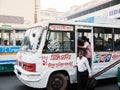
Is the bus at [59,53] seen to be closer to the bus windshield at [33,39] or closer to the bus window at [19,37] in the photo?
the bus windshield at [33,39]

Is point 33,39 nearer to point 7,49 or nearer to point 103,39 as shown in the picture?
point 103,39

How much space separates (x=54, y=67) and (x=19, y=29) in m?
4.45

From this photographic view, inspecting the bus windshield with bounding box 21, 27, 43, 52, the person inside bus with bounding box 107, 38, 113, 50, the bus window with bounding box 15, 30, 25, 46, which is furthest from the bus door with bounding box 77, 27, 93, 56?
the bus window with bounding box 15, 30, 25, 46

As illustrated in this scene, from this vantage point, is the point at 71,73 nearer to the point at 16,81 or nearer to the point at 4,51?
the point at 16,81

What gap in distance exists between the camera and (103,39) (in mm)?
8562

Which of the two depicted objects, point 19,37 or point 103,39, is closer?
point 103,39

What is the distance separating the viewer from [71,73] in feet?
25.1

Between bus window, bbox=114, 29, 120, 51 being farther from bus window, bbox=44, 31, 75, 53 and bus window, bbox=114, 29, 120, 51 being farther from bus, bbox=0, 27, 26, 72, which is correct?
bus, bbox=0, 27, 26, 72

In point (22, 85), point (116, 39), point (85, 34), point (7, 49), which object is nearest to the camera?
point (85, 34)

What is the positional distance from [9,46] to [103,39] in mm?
4428

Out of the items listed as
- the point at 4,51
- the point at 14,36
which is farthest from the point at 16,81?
the point at 14,36

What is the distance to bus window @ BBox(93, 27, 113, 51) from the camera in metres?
8.35

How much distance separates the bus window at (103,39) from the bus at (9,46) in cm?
411

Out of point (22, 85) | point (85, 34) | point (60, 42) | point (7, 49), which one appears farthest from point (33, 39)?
point (7, 49)
